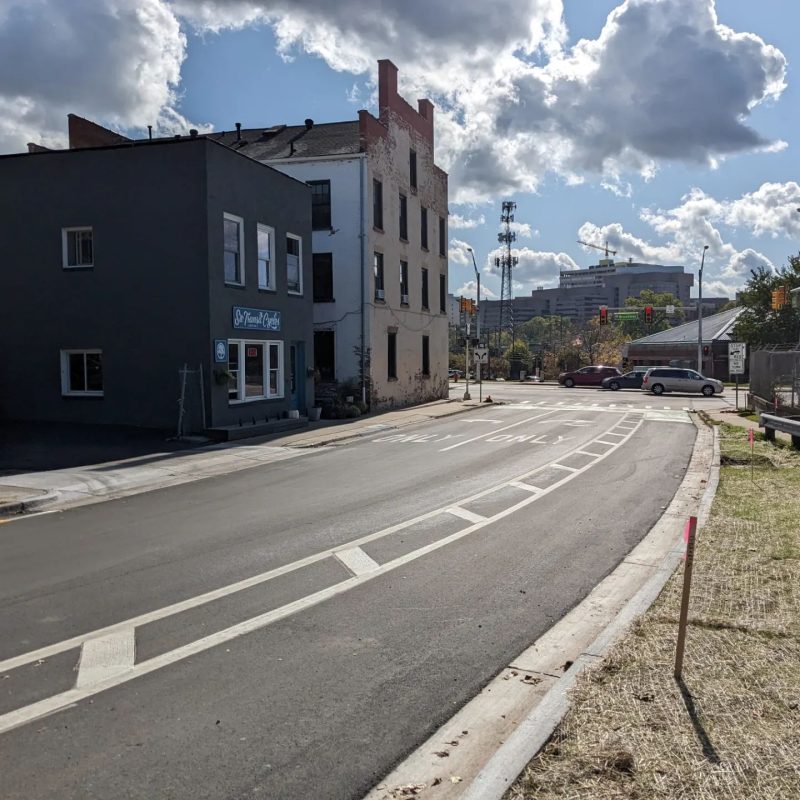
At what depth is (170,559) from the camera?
8172 mm

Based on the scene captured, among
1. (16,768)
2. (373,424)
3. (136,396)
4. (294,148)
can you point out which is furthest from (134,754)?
(294,148)

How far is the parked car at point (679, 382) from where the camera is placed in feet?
156

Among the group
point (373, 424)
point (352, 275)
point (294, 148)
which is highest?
point (294, 148)

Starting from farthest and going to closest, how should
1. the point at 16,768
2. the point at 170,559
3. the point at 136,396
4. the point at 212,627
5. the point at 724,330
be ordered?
the point at 724,330 → the point at 136,396 → the point at 170,559 → the point at 212,627 → the point at 16,768

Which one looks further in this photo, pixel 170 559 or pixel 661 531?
pixel 661 531

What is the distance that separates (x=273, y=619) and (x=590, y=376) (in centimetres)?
5498

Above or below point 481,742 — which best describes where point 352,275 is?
above

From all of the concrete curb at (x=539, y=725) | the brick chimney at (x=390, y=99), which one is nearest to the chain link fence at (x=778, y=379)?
the concrete curb at (x=539, y=725)

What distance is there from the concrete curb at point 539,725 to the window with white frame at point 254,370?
16.1 m

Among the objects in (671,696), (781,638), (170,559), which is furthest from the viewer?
(170,559)

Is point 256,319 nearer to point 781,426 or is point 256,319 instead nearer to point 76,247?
point 76,247

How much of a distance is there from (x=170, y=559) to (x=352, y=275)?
956 inches

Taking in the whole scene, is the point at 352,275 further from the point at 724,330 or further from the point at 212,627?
the point at 724,330

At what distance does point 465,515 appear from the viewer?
1050 cm
